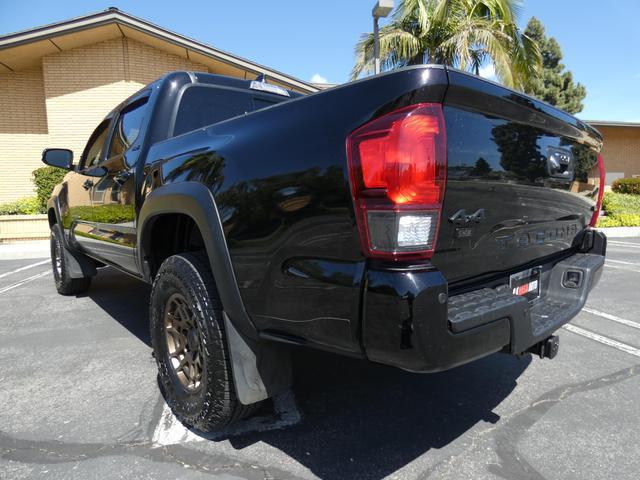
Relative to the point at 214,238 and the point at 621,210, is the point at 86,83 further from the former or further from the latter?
the point at 621,210

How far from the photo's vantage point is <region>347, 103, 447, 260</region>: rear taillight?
1.46 m

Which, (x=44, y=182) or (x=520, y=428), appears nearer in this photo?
(x=520, y=428)

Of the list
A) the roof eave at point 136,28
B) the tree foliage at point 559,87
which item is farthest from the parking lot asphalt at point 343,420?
the tree foliage at point 559,87

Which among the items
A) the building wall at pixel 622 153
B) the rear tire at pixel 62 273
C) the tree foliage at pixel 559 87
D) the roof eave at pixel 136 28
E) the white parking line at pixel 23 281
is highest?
the tree foliage at pixel 559 87

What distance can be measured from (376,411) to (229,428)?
2.76 feet

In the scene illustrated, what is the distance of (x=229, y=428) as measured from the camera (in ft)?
7.83

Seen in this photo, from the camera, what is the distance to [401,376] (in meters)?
3.00

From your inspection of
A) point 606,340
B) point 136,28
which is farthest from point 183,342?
point 136,28

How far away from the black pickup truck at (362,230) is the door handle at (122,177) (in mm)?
147

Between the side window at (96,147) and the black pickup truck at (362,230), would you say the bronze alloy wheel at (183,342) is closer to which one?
the black pickup truck at (362,230)

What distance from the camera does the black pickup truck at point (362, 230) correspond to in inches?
58.5

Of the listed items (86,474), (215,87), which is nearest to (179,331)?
(86,474)

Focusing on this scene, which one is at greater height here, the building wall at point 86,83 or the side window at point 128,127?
the building wall at point 86,83

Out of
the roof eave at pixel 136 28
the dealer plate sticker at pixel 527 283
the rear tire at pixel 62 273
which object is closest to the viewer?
the dealer plate sticker at pixel 527 283
